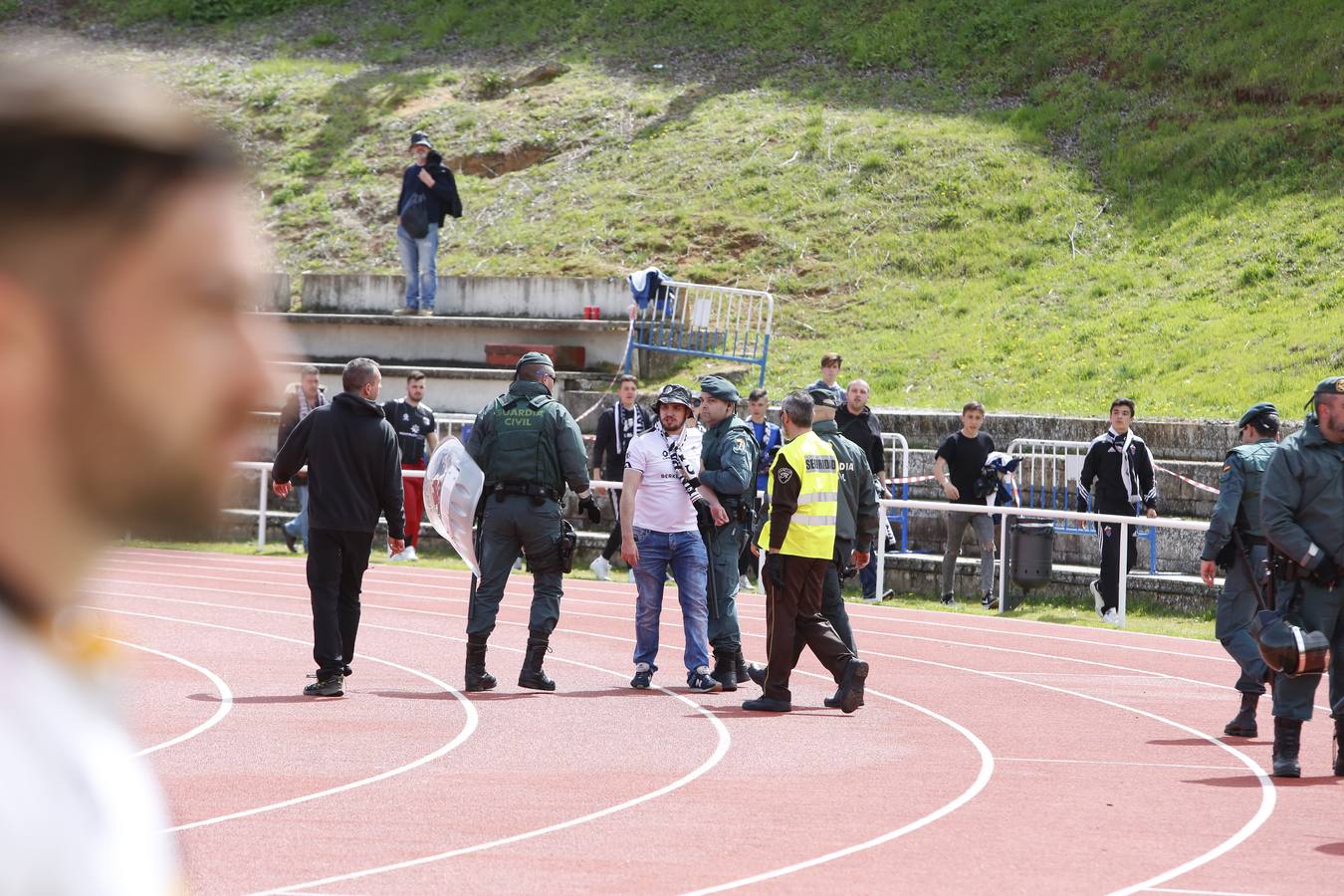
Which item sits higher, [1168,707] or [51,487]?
[51,487]

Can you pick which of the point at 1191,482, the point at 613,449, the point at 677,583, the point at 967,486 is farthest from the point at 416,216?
the point at 677,583

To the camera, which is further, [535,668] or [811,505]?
[535,668]

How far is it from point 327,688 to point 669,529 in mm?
2438

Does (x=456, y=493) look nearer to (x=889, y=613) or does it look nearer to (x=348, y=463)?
(x=348, y=463)

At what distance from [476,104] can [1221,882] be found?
30490 mm

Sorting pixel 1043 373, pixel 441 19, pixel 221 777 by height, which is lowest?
pixel 221 777

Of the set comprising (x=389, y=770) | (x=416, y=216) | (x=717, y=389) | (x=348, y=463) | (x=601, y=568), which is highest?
(x=416, y=216)

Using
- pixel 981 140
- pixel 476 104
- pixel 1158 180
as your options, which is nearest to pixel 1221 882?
pixel 1158 180

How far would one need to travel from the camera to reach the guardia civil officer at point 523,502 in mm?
11281

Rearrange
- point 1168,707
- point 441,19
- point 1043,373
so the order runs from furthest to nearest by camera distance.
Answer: point 441,19
point 1043,373
point 1168,707

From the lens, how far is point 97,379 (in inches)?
32.4

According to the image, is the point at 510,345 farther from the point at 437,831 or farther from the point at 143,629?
the point at 437,831

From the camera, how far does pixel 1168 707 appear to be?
1146 cm

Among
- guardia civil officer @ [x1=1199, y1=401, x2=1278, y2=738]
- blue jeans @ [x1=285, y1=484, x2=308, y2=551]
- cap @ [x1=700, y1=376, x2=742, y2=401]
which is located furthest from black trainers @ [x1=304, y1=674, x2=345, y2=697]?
blue jeans @ [x1=285, y1=484, x2=308, y2=551]
